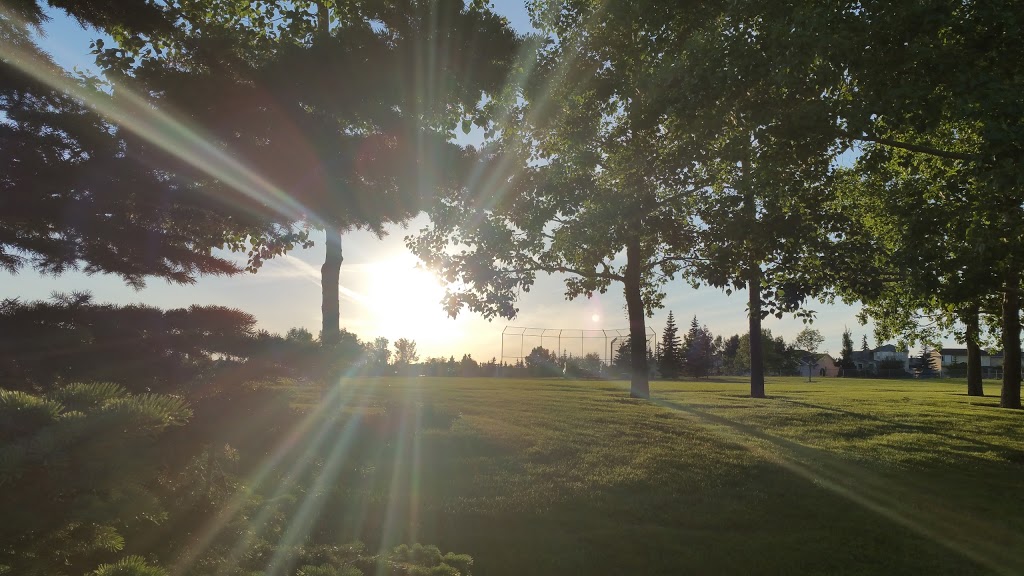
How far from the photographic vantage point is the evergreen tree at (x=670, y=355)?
230 feet

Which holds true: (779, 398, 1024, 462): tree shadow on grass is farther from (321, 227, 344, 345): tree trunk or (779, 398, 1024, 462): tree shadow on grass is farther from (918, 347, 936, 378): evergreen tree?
(918, 347, 936, 378): evergreen tree

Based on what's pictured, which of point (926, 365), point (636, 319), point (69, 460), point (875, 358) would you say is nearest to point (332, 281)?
point (69, 460)

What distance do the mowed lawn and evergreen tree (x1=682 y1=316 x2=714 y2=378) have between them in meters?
61.1

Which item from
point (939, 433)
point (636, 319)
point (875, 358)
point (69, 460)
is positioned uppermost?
point (636, 319)

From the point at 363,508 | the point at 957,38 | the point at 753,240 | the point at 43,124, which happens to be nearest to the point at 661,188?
the point at 753,240

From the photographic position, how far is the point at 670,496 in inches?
287

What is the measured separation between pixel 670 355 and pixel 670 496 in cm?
6951

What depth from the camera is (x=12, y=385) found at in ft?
9.28

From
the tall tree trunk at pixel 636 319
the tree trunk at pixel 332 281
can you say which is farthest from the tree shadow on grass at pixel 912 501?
the tall tree trunk at pixel 636 319

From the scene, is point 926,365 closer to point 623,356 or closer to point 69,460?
point 623,356

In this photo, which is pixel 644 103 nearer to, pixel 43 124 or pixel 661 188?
pixel 661 188

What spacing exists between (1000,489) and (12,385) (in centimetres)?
1112

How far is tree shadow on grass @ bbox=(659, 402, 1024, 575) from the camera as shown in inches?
235

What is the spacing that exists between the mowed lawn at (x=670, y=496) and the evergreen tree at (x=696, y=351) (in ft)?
200
